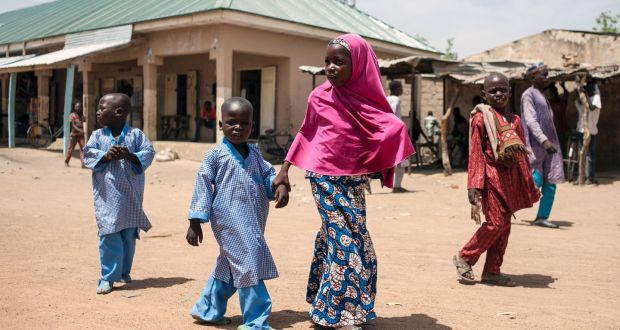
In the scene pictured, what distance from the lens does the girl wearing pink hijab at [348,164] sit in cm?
325

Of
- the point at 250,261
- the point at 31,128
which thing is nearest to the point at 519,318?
the point at 250,261

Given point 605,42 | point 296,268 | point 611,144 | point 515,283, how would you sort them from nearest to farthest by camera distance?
point 515,283 → point 296,268 → point 611,144 → point 605,42

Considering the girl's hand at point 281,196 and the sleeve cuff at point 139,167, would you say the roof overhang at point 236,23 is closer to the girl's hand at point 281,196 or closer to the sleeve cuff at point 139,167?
the sleeve cuff at point 139,167

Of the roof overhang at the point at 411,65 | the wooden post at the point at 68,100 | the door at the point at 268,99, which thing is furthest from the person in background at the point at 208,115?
the roof overhang at the point at 411,65

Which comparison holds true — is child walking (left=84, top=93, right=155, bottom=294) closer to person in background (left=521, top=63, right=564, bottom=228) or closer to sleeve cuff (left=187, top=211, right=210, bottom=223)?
sleeve cuff (left=187, top=211, right=210, bottom=223)

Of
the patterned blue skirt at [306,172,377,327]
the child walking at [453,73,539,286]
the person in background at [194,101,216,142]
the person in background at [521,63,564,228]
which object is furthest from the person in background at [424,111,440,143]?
the patterned blue skirt at [306,172,377,327]

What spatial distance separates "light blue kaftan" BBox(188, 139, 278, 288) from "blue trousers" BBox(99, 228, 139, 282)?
113 cm

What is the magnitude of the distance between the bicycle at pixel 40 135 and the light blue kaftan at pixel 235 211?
16666mm

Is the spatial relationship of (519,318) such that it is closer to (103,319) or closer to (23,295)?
(103,319)

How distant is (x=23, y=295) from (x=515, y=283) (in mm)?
3353

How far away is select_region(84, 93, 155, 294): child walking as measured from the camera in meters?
4.25

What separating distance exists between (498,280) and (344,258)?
1834 millimetres

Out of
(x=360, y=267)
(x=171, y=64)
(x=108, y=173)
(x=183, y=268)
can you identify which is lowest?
(x=183, y=268)

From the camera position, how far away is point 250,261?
10.7 feet
